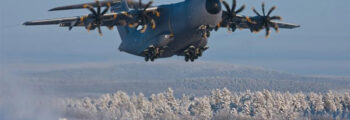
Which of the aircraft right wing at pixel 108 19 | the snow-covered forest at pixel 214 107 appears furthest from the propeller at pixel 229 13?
the snow-covered forest at pixel 214 107

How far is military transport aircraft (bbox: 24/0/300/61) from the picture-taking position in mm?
44250

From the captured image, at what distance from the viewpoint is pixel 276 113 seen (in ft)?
415

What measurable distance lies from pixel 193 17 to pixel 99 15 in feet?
22.3

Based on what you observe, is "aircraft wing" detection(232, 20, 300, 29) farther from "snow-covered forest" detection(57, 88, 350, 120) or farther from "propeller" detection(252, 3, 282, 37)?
"snow-covered forest" detection(57, 88, 350, 120)

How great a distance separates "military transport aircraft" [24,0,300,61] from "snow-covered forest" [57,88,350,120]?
39.6 meters

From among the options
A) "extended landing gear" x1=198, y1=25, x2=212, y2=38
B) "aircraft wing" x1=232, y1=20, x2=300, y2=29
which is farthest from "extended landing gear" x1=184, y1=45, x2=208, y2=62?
"aircraft wing" x1=232, y1=20, x2=300, y2=29

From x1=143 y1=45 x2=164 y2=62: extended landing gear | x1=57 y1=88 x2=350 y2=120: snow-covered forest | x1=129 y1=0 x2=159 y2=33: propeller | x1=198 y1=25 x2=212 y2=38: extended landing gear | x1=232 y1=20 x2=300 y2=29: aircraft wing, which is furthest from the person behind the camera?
x1=57 y1=88 x2=350 y2=120: snow-covered forest

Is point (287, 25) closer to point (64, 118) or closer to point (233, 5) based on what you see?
point (233, 5)

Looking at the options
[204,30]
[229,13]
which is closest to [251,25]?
[229,13]

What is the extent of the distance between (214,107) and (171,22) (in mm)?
99051

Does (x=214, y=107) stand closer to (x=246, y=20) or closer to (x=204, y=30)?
(x=246, y=20)

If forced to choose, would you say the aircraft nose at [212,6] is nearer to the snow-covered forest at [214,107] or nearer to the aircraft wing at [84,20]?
the aircraft wing at [84,20]

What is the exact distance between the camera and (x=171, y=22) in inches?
1829

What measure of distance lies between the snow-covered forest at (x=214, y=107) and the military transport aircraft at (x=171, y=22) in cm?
3958
